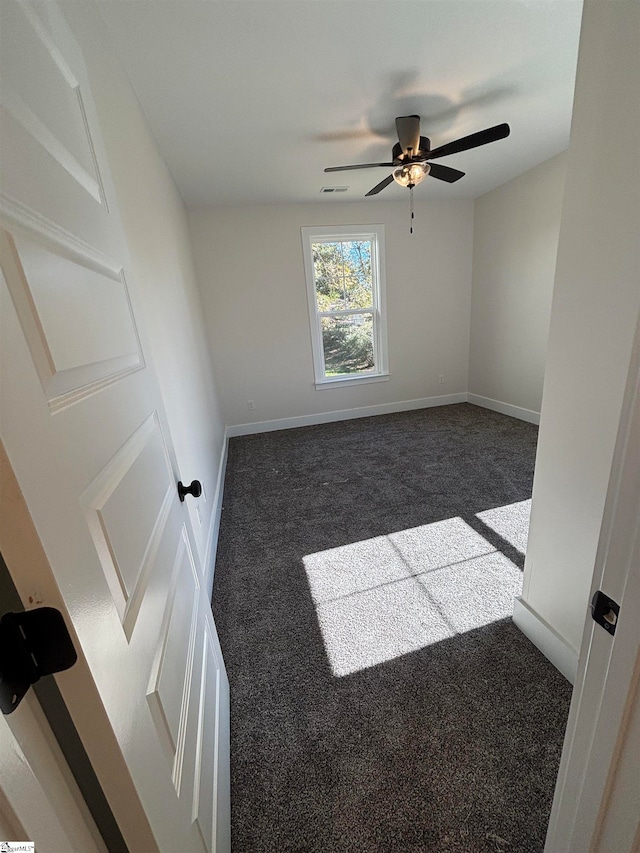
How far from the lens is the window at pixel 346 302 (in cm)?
410

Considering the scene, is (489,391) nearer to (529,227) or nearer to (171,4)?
(529,227)

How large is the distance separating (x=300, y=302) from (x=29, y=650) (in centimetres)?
416

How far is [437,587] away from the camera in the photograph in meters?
1.84

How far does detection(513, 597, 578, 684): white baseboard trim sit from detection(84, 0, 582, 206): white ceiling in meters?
2.62

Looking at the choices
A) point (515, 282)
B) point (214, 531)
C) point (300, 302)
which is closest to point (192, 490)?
point (214, 531)

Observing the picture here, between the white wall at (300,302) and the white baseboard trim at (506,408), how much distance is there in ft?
1.06

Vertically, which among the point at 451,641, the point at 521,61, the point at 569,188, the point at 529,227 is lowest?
the point at 451,641

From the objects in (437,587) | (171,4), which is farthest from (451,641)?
(171,4)

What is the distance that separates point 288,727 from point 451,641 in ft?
2.53

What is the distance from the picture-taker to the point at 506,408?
4.33 meters

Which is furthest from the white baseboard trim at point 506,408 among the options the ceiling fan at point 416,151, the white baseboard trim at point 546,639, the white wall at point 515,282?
the white baseboard trim at point 546,639

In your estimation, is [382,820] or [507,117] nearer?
[382,820]

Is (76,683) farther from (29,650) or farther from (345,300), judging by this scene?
(345,300)

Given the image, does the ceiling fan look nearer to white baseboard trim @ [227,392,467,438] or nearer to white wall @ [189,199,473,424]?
white wall @ [189,199,473,424]
